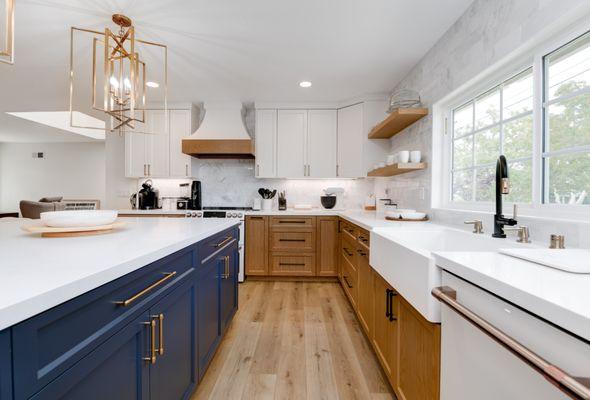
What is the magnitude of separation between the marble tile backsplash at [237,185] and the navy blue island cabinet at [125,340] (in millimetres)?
2657

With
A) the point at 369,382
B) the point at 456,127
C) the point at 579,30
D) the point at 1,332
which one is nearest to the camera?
the point at 1,332

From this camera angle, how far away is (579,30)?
49.7 inches

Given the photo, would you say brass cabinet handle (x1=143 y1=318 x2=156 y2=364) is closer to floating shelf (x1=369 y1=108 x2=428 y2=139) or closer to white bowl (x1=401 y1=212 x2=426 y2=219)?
white bowl (x1=401 y1=212 x2=426 y2=219)

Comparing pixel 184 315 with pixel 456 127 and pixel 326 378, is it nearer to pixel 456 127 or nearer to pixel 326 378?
pixel 326 378

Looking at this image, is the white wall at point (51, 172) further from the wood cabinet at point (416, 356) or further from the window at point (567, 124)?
the window at point (567, 124)

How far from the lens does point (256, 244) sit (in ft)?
12.0

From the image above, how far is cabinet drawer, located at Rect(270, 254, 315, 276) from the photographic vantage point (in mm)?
3631

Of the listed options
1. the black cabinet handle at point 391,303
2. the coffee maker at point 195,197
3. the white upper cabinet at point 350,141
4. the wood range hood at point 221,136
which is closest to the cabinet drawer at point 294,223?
the white upper cabinet at point 350,141

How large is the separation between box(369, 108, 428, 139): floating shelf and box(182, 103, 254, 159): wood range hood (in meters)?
1.67

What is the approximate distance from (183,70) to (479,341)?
10.9 feet

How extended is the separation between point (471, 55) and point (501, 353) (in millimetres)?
1962

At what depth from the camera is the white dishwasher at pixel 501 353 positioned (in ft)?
1.52

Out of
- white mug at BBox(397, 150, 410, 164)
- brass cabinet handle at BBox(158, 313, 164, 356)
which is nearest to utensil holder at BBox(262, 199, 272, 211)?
white mug at BBox(397, 150, 410, 164)

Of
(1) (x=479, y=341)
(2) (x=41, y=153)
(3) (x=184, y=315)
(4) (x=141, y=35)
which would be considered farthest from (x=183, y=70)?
(2) (x=41, y=153)
